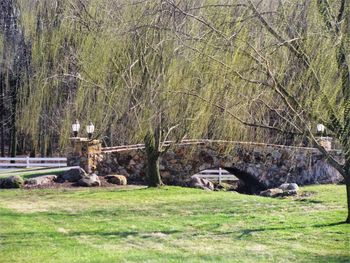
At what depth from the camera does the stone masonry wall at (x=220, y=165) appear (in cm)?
1537

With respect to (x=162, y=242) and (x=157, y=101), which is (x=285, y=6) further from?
(x=162, y=242)

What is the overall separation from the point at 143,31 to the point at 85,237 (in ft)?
7.92

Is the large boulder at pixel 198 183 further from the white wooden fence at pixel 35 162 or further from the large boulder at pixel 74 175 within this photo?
the white wooden fence at pixel 35 162

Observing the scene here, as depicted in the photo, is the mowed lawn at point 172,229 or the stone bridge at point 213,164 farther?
the stone bridge at point 213,164

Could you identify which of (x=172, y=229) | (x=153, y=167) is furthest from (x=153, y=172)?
(x=172, y=229)

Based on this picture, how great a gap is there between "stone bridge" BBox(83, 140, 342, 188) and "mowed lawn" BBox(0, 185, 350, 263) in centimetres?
453

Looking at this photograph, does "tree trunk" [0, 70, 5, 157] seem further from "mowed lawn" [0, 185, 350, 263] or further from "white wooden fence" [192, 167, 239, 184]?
"white wooden fence" [192, 167, 239, 184]

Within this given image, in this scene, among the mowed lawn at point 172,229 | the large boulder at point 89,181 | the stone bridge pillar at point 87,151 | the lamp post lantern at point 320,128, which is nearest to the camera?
the mowed lawn at point 172,229

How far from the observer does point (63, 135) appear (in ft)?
33.8

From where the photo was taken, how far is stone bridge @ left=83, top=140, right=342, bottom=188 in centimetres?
1527

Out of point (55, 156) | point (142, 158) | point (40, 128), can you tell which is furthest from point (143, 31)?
point (55, 156)

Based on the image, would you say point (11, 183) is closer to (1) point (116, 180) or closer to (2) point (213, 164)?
(1) point (116, 180)

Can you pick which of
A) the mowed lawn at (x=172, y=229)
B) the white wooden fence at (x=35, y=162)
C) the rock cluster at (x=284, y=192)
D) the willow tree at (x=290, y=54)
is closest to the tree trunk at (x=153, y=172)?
the mowed lawn at (x=172, y=229)

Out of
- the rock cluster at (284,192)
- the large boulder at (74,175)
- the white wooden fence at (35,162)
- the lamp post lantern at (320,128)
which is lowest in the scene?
the rock cluster at (284,192)
